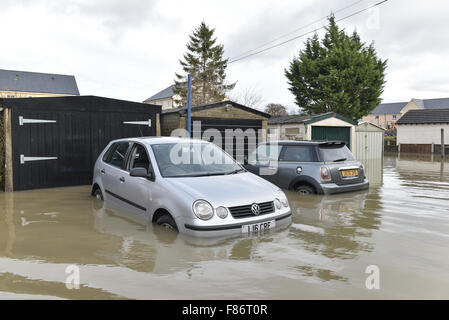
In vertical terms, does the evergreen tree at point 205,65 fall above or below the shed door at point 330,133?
above

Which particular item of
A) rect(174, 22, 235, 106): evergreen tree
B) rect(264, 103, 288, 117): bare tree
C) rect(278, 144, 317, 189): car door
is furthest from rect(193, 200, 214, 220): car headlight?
rect(264, 103, 288, 117): bare tree

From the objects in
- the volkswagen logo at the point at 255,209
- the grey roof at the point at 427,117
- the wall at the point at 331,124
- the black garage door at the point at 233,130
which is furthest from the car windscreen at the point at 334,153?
the grey roof at the point at 427,117

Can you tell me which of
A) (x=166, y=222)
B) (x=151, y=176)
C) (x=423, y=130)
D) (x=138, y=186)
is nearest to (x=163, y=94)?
(x=423, y=130)

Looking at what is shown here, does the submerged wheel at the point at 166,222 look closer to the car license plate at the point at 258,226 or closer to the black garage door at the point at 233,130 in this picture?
the car license plate at the point at 258,226

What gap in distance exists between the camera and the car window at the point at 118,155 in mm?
7176

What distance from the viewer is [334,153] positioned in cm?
949

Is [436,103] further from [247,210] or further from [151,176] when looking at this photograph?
[151,176]

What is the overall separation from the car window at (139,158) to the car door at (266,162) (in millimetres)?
4113

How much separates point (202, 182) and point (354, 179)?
5181 millimetres

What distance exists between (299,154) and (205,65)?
33861 millimetres

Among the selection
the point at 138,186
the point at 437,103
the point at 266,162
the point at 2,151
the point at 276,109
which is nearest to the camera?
the point at 138,186

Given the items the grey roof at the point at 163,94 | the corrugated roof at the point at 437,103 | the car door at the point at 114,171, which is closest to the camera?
the car door at the point at 114,171
